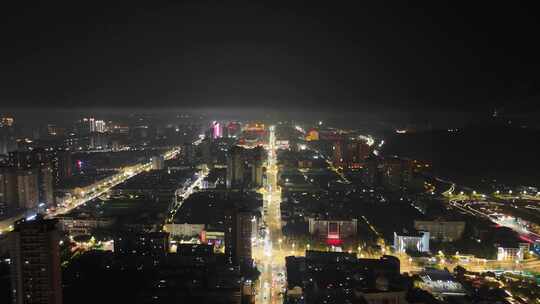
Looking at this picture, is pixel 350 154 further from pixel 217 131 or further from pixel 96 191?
pixel 217 131

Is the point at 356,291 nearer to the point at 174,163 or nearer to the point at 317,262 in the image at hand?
the point at 317,262

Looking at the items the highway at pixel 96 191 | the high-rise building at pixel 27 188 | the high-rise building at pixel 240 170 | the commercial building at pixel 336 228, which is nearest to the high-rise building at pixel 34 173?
the high-rise building at pixel 27 188

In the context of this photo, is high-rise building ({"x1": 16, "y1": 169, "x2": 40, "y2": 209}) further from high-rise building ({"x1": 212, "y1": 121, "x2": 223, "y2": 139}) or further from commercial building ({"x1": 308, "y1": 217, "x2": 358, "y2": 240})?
high-rise building ({"x1": 212, "y1": 121, "x2": 223, "y2": 139})

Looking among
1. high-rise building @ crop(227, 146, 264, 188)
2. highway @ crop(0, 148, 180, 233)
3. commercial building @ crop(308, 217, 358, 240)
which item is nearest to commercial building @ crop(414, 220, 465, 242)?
commercial building @ crop(308, 217, 358, 240)

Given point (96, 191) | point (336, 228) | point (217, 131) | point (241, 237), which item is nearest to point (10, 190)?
point (96, 191)

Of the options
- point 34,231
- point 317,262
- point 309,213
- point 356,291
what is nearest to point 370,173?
point 309,213

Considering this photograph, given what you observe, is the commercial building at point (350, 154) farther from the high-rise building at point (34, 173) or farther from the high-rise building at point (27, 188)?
the high-rise building at point (27, 188)

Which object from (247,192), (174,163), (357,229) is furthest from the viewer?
(174,163)
